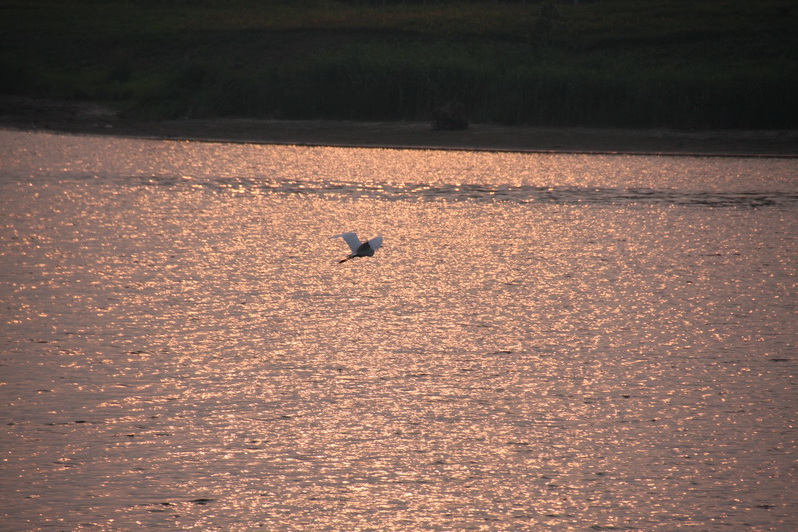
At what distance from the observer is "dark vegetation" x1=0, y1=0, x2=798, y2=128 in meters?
35.5

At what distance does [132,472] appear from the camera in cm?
766

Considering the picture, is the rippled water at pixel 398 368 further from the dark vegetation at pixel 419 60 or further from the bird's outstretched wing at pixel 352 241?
the dark vegetation at pixel 419 60

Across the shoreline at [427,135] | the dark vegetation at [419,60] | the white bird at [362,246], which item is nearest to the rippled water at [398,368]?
the white bird at [362,246]

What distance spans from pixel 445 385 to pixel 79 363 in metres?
3.62

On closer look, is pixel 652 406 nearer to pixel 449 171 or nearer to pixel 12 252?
pixel 12 252

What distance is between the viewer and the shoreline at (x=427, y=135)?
32219 millimetres

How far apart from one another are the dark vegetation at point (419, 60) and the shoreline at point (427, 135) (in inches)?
38.3

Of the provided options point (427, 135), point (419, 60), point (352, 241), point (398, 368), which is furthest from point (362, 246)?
point (419, 60)

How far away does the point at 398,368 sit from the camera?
10.2 meters

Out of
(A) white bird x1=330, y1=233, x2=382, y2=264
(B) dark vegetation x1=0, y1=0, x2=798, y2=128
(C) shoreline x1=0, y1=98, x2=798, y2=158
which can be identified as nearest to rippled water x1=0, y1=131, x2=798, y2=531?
(A) white bird x1=330, y1=233, x2=382, y2=264

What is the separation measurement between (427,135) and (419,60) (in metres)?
6.32

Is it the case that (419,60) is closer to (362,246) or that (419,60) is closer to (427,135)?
(427,135)

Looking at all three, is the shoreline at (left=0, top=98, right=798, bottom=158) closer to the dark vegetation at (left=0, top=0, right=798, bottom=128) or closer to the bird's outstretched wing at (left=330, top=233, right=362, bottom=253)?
the dark vegetation at (left=0, top=0, right=798, bottom=128)

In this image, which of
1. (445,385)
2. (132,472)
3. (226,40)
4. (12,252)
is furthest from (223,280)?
(226,40)
